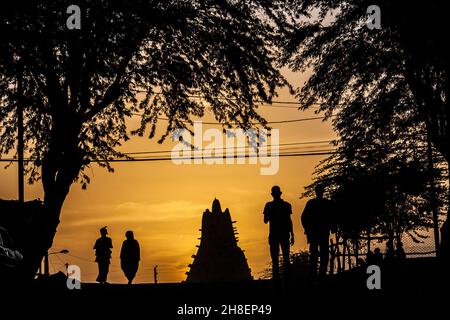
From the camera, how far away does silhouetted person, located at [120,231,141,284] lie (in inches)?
877

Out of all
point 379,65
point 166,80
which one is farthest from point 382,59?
point 166,80

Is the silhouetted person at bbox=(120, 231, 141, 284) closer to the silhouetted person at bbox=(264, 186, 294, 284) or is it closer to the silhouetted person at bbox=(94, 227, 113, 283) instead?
the silhouetted person at bbox=(94, 227, 113, 283)

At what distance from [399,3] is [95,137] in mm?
8903

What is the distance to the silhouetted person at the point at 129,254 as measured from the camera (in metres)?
22.3

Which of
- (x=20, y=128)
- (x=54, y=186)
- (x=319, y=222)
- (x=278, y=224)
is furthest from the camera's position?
(x=20, y=128)

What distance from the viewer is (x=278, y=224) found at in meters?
15.2

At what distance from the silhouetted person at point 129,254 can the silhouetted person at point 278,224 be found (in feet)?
25.0

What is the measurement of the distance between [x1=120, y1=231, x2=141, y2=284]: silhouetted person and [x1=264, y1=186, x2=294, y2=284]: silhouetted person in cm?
762

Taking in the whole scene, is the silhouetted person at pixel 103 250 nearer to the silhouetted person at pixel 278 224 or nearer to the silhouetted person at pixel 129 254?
the silhouetted person at pixel 129 254

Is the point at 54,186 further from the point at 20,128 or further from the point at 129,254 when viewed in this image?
the point at 20,128

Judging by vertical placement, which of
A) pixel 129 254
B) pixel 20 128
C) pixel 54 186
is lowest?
pixel 129 254

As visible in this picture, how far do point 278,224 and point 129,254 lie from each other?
8.01 metres
